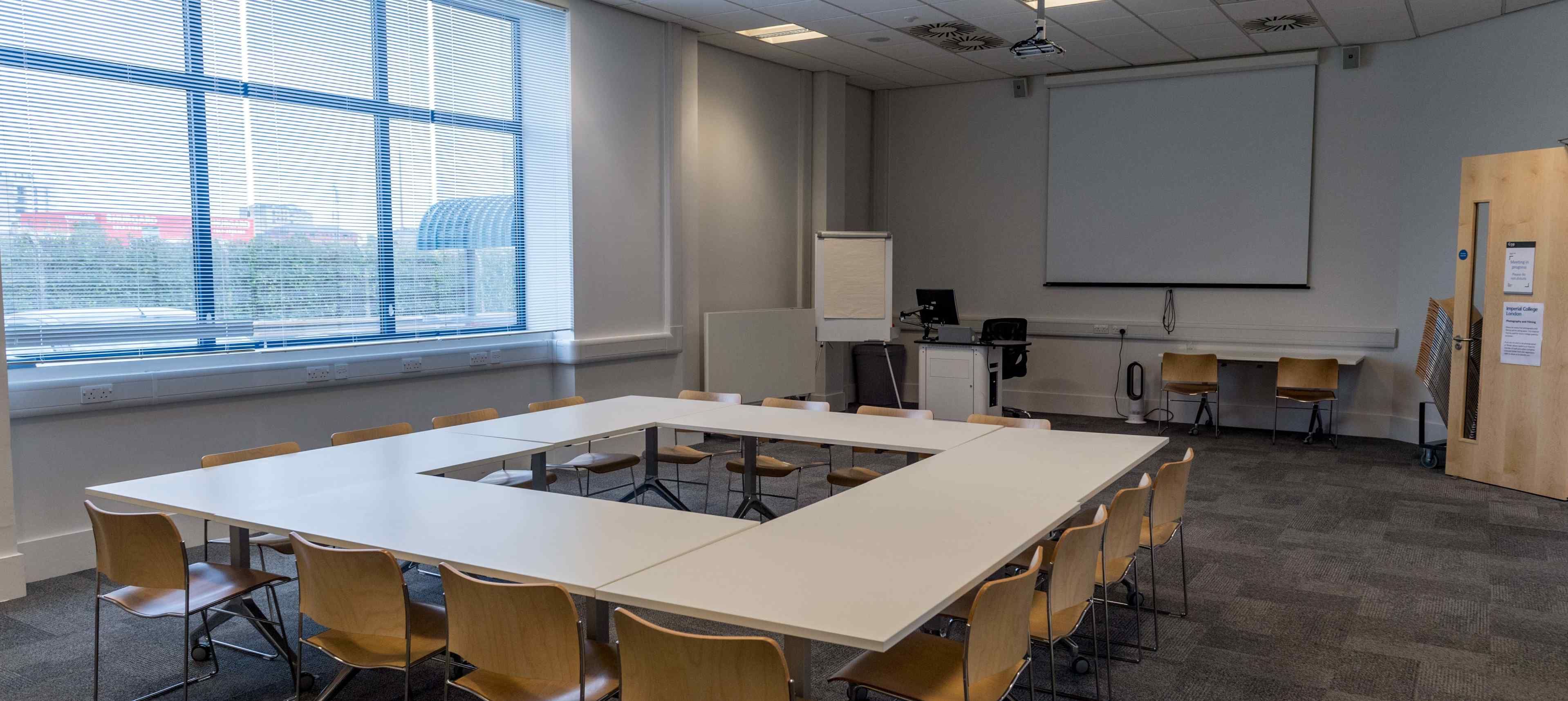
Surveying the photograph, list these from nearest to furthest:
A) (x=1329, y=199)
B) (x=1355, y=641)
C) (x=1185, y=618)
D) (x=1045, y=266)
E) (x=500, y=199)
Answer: (x=1355, y=641) < (x=1185, y=618) < (x=500, y=199) < (x=1329, y=199) < (x=1045, y=266)

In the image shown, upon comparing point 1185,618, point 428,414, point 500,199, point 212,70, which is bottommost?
point 1185,618

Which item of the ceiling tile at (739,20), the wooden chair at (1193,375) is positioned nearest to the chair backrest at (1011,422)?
the ceiling tile at (739,20)

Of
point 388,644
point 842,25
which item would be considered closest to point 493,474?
point 388,644

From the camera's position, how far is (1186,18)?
7.52 m

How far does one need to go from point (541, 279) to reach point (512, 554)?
181 inches

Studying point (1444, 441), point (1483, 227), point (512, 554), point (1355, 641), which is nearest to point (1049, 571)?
point (512, 554)

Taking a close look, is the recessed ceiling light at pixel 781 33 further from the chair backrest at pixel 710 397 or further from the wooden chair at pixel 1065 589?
the wooden chair at pixel 1065 589

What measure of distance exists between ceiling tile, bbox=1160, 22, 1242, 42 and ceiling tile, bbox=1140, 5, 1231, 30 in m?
0.07

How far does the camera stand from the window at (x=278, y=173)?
15.5 ft

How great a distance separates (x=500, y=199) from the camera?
22.5 feet

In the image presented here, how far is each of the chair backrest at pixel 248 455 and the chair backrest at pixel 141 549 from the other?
722mm

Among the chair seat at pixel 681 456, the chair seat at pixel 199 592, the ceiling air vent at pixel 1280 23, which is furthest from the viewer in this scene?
the ceiling air vent at pixel 1280 23

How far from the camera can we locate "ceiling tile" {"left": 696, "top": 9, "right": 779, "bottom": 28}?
7367 millimetres

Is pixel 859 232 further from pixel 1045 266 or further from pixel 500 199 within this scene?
pixel 500 199
